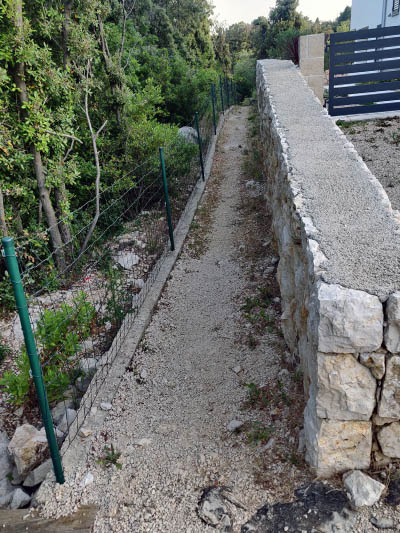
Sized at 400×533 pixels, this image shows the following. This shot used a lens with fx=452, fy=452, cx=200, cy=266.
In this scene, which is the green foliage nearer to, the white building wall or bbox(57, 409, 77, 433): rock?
bbox(57, 409, 77, 433): rock

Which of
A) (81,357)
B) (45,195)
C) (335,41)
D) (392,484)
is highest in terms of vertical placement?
(335,41)

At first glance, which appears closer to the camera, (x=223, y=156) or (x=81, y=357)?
(x=81, y=357)

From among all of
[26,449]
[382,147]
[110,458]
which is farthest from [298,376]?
[382,147]

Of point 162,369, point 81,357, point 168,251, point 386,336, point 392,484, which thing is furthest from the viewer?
point 168,251

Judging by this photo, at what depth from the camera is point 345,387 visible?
2.30 m

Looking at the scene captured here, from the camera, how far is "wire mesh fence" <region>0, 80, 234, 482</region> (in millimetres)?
3232

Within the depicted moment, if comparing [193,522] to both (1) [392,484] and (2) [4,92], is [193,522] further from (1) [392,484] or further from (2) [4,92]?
(2) [4,92]

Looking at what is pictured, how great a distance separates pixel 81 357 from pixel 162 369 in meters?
0.84

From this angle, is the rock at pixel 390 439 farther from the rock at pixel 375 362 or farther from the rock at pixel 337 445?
the rock at pixel 375 362

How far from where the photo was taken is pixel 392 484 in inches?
96.5

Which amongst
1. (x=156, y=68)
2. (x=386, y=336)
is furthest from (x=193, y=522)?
(x=156, y=68)

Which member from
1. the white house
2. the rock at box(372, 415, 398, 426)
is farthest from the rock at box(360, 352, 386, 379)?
the white house

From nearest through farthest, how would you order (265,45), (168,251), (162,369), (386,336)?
(386,336)
(162,369)
(168,251)
(265,45)

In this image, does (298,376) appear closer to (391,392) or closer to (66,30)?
(391,392)
